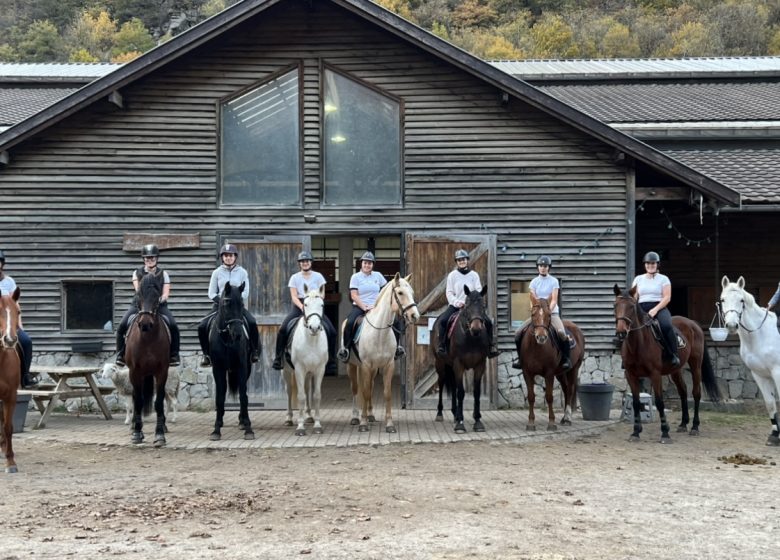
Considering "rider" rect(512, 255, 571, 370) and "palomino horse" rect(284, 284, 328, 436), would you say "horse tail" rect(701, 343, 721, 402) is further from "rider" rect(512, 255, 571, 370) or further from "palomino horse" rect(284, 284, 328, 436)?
"palomino horse" rect(284, 284, 328, 436)

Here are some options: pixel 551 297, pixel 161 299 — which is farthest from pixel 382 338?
pixel 161 299

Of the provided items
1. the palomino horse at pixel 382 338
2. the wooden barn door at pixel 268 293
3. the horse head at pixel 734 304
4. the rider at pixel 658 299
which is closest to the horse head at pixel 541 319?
the rider at pixel 658 299

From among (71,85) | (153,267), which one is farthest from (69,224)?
(71,85)

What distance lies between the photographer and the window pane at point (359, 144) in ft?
48.4

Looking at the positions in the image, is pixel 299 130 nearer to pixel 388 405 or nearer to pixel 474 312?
pixel 474 312

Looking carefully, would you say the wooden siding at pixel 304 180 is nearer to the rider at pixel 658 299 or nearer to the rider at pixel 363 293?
the rider at pixel 363 293

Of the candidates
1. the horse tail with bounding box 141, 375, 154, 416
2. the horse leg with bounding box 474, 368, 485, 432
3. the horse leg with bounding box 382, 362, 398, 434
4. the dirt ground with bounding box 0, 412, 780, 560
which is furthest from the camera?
the horse leg with bounding box 474, 368, 485, 432

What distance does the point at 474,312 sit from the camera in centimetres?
1169

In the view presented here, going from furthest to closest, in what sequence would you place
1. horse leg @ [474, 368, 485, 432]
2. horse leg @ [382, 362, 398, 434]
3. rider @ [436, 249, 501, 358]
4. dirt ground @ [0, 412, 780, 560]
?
rider @ [436, 249, 501, 358]
horse leg @ [474, 368, 485, 432]
horse leg @ [382, 362, 398, 434]
dirt ground @ [0, 412, 780, 560]

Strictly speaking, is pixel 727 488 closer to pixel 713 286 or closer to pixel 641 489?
pixel 641 489

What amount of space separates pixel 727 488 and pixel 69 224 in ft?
36.5

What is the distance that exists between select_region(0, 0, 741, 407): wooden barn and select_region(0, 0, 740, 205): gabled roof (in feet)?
1.50

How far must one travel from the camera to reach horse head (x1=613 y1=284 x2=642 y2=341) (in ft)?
36.6

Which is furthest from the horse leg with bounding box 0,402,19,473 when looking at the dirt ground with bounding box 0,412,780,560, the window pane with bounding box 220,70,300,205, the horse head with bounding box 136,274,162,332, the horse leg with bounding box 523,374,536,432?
the horse leg with bounding box 523,374,536,432
